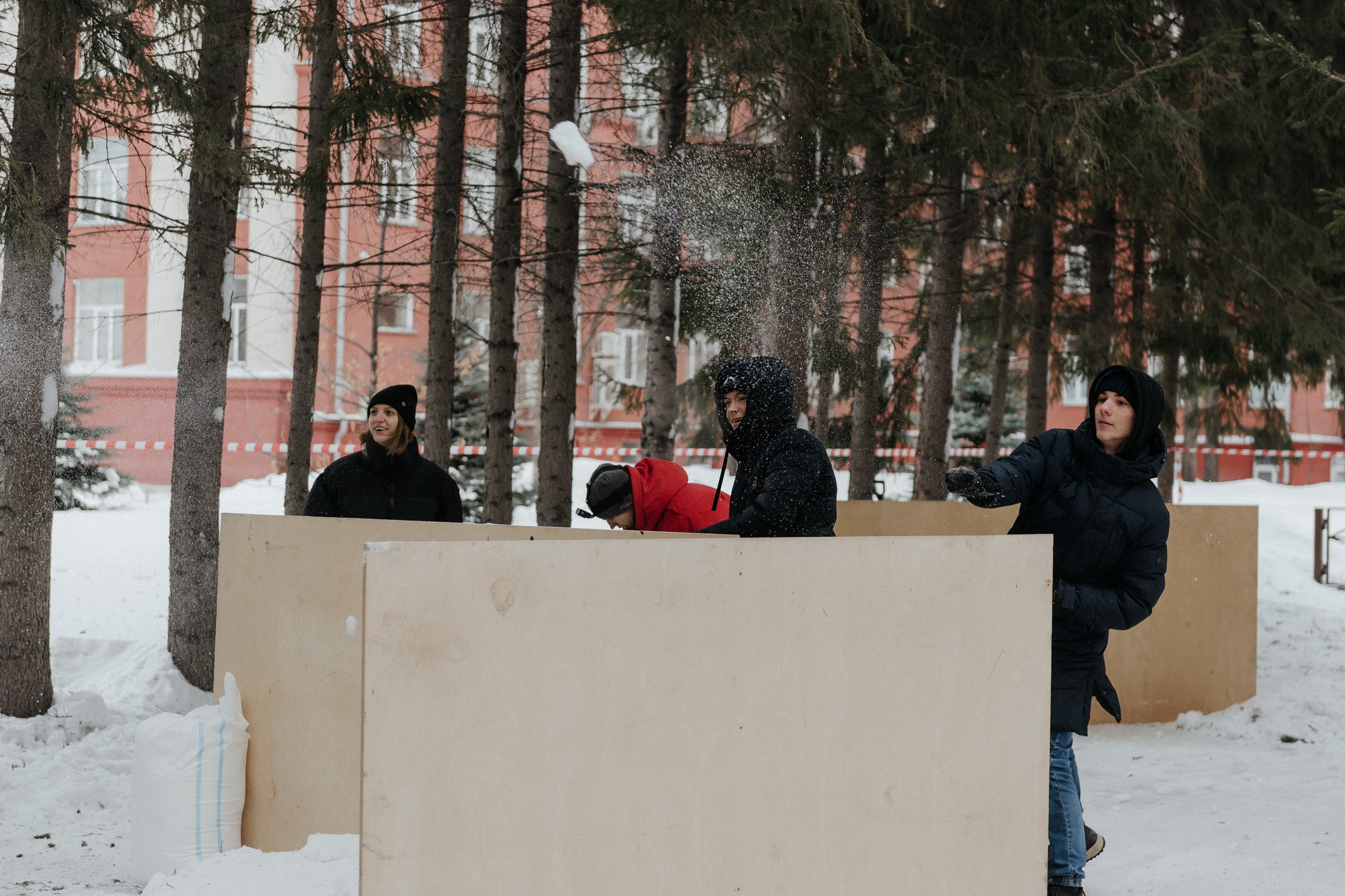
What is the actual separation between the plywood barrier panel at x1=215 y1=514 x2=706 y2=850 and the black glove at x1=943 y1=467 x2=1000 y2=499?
130 cm

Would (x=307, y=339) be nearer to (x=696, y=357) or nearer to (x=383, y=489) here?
(x=383, y=489)

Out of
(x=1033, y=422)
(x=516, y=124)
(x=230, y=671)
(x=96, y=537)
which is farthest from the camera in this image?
(x=96, y=537)

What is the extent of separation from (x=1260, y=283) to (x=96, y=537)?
40.1 ft

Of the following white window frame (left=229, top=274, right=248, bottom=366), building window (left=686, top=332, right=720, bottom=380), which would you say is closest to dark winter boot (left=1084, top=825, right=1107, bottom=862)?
building window (left=686, top=332, right=720, bottom=380)

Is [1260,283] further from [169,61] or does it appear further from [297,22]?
[169,61]

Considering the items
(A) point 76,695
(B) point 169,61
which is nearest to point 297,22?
(B) point 169,61

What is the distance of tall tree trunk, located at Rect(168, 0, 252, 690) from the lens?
6.86m

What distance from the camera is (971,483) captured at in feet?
11.1

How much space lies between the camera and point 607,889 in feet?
8.79

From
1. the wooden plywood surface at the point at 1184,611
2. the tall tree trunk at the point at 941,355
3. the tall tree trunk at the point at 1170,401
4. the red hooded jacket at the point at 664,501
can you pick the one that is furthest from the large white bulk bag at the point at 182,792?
the tall tree trunk at the point at 1170,401

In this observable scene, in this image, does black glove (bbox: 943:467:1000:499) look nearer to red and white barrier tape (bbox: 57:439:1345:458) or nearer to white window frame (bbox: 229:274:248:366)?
red and white barrier tape (bbox: 57:439:1345:458)

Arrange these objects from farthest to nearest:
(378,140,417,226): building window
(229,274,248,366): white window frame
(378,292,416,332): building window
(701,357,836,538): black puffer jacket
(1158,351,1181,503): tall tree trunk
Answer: (378,292,416,332): building window < (229,274,248,366): white window frame < (1158,351,1181,503): tall tree trunk < (378,140,417,226): building window < (701,357,836,538): black puffer jacket

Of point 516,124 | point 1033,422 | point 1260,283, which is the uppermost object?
point 516,124

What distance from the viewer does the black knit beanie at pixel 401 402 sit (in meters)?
5.56
